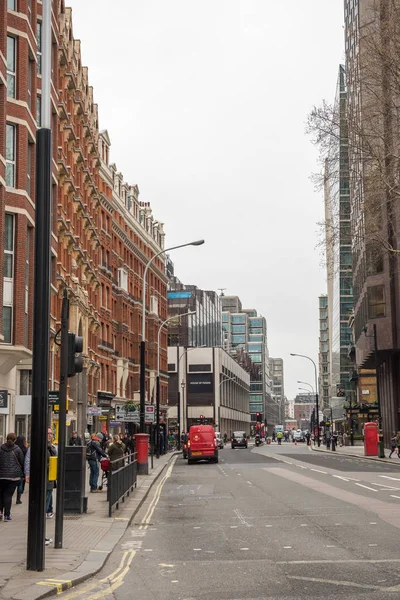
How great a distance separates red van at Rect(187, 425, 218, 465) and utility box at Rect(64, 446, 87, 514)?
30.2 meters

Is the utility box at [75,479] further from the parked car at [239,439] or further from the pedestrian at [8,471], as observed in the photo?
the parked car at [239,439]

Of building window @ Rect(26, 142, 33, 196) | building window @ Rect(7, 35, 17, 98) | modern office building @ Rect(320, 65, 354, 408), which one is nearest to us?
building window @ Rect(7, 35, 17, 98)

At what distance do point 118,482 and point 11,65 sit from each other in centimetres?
1608

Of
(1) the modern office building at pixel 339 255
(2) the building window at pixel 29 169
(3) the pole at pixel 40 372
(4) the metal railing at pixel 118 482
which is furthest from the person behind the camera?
(1) the modern office building at pixel 339 255

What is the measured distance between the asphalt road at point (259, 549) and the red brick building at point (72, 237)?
20.7 ft

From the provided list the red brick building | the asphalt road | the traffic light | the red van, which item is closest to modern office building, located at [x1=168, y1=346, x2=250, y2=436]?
the red brick building

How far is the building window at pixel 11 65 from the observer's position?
93.2ft

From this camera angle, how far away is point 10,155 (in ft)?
92.6

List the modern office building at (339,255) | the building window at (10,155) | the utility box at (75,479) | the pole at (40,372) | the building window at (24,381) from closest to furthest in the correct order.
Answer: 1. the pole at (40,372)
2. the utility box at (75,479)
3. the building window at (10,155)
4. the building window at (24,381)
5. the modern office building at (339,255)

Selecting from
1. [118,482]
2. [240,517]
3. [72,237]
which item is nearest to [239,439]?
[72,237]

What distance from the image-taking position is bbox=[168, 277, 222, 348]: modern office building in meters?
132

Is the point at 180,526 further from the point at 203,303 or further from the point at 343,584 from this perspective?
the point at 203,303

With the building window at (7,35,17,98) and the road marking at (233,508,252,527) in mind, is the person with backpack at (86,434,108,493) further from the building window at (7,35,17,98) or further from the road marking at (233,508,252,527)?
the building window at (7,35,17,98)

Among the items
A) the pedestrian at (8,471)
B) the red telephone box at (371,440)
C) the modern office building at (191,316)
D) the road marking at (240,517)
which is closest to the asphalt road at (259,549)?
the road marking at (240,517)
